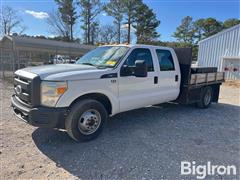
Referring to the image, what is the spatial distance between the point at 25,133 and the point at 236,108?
713 centimetres

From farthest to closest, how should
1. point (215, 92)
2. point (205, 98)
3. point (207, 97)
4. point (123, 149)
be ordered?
point (215, 92)
point (207, 97)
point (205, 98)
point (123, 149)

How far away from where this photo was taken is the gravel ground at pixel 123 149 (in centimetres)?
334

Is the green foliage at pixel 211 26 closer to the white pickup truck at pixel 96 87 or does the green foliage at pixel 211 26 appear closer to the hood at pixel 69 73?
the white pickup truck at pixel 96 87

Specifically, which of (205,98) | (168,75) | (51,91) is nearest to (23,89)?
(51,91)

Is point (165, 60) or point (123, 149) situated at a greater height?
point (165, 60)

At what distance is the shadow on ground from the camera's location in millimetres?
3422

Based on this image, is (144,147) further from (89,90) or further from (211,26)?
(211,26)

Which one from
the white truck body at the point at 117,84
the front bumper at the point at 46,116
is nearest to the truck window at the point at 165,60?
the white truck body at the point at 117,84

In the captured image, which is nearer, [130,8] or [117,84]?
[117,84]

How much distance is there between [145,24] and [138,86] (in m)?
37.2

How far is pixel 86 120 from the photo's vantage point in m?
4.21

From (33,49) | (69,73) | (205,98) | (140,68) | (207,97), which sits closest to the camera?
(69,73)

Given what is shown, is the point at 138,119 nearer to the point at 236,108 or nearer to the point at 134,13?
the point at 236,108

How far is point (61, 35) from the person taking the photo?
144 ft
